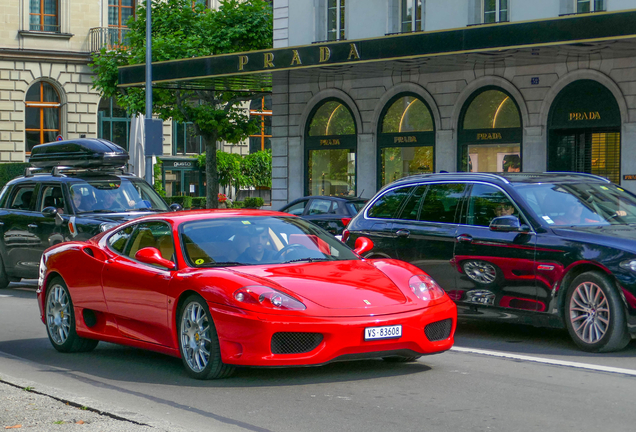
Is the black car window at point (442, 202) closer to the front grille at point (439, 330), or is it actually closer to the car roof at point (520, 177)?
the car roof at point (520, 177)

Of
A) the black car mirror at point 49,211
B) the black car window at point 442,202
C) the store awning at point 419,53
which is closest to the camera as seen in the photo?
the black car window at point 442,202

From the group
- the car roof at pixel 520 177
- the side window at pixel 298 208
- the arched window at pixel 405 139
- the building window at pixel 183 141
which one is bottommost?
the side window at pixel 298 208

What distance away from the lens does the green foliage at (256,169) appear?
177 feet

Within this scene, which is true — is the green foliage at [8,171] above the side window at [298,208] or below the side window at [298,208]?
above

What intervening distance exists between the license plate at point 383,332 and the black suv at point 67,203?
8109 mm

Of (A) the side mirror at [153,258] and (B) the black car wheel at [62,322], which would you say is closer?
(A) the side mirror at [153,258]

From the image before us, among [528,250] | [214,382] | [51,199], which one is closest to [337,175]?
[51,199]

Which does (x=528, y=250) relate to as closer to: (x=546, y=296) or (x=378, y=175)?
(x=546, y=296)

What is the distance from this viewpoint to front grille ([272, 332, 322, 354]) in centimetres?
684

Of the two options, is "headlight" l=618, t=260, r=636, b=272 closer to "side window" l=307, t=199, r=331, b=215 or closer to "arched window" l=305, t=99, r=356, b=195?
"side window" l=307, t=199, r=331, b=215

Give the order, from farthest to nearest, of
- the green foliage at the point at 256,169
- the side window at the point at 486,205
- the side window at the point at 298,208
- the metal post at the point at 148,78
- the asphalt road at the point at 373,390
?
the green foliage at the point at 256,169 → the metal post at the point at 148,78 → the side window at the point at 298,208 → the side window at the point at 486,205 → the asphalt road at the point at 373,390

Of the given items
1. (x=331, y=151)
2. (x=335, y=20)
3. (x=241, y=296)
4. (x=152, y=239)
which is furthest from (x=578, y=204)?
(x=335, y=20)

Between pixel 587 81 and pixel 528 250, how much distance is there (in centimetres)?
1454

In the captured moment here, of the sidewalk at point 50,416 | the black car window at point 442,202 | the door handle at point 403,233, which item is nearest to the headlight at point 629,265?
the black car window at point 442,202
